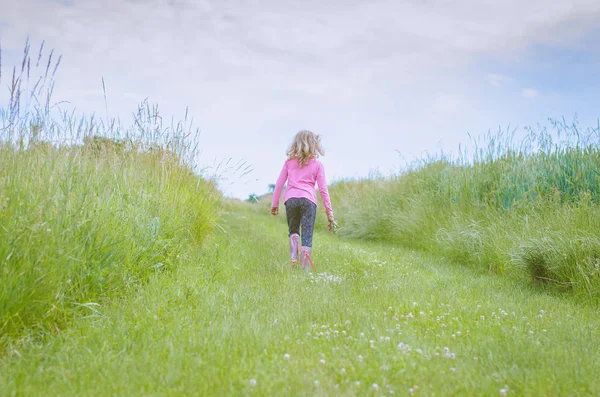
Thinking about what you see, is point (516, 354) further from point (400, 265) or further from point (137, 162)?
point (137, 162)

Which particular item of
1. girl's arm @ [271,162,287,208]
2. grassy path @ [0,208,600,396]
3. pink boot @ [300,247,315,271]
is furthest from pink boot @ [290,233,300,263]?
grassy path @ [0,208,600,396]

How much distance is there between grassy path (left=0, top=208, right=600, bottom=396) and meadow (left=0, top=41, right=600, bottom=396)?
0.06ft

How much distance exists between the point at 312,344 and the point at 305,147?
4.07m

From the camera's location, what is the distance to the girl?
7492 mm

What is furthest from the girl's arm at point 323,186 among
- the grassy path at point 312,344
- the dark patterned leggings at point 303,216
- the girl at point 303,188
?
the grassy path at point 312,344

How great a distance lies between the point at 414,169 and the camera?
14258mm

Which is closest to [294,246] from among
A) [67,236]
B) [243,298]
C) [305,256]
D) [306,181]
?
[305,256]

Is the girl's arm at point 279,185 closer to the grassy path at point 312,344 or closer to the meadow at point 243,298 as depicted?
the meadow at point 243,298

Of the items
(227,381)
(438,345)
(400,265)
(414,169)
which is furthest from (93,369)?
(414,169)

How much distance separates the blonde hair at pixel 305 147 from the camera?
751 cm

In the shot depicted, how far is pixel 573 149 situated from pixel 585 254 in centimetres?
390

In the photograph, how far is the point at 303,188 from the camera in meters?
7.52

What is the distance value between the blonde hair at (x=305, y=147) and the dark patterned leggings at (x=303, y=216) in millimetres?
614

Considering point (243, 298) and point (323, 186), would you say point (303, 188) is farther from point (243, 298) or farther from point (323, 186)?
point (243, 298)
